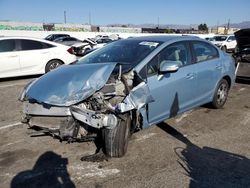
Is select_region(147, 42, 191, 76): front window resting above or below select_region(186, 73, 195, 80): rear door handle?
above

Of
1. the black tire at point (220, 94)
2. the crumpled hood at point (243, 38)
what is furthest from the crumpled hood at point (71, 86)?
the crumpled hood at point (243, 38)

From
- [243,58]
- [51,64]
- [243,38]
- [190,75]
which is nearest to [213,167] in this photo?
[190,75]

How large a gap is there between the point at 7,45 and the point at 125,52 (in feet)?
21.3

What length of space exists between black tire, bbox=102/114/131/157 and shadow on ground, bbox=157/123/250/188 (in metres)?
0.79

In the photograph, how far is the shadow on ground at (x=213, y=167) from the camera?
3.66m

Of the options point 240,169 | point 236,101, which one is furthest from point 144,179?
point 236,101

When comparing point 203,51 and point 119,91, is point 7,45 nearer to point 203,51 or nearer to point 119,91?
point 203,51

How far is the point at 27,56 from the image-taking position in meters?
10.6

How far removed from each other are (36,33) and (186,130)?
3839 cm

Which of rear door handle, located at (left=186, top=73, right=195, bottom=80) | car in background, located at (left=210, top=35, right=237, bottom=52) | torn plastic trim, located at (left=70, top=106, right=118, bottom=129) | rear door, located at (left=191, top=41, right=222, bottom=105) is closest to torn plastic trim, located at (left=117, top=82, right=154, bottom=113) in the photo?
torn plastic trim, located at (left=70, top=106, right=118, bottom=129)

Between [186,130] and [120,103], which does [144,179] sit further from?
[186,130]

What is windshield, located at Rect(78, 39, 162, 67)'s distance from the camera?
4893 mm

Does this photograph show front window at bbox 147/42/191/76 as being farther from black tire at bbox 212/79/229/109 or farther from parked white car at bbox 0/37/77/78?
parked white car at bbox 0/37/77/78

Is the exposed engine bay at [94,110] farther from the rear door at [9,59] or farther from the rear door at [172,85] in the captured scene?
the rear door at [9,59]
